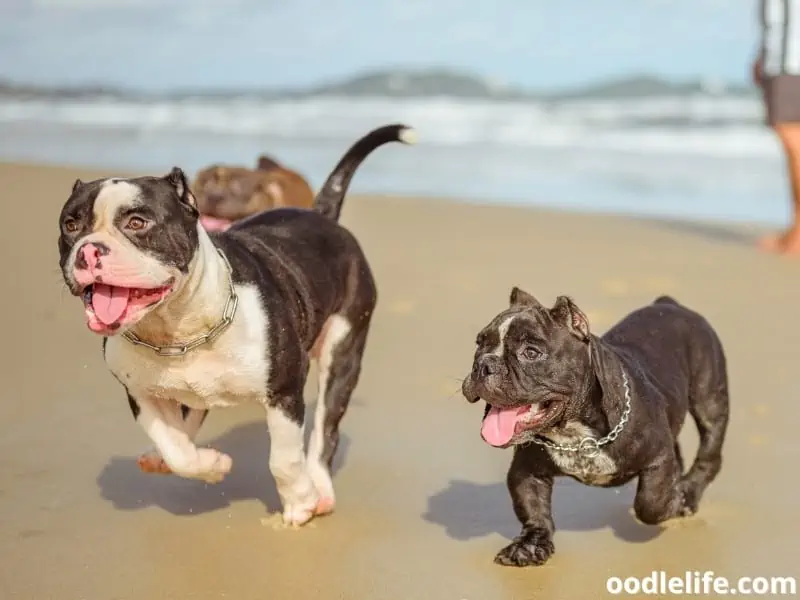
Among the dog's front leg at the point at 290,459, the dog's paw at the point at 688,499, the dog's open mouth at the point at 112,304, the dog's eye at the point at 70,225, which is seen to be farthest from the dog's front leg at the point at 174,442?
the dog's paw at the point at 688,499

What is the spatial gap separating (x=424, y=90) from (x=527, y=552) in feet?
87.3

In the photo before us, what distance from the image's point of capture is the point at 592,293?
8.87 meters

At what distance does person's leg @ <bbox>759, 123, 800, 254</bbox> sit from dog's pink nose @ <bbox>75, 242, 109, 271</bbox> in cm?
729

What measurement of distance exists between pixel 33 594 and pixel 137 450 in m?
1.61

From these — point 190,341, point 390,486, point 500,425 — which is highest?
point 190,341

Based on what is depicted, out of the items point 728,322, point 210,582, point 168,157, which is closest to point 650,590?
point 210,582

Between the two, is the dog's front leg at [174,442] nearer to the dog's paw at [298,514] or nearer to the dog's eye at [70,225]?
the dog's paw at [298,514]

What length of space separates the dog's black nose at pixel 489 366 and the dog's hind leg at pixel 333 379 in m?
1.29

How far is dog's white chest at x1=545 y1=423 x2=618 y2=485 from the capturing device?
4.52 m

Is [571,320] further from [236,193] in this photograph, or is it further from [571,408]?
[236,193]

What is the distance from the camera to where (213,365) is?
468cm

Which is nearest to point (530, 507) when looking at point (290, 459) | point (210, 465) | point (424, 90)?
point (290, 459)

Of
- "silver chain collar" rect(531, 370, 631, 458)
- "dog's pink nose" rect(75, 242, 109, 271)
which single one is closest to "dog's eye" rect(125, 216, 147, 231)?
"dog's pink nose" rect(75, 242, 109, 271)

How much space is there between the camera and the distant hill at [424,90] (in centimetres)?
2817
